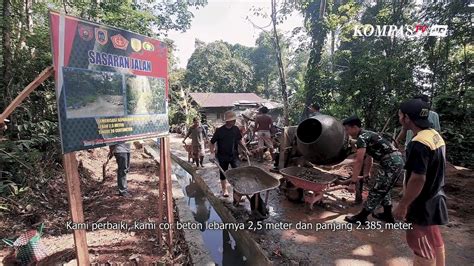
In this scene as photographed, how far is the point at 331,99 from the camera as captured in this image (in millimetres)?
11500

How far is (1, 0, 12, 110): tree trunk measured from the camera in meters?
5.24

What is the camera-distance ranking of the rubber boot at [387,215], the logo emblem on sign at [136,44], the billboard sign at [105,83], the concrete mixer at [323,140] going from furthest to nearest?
the concrete mixer at [323,140]
the rubber boot at [387,215]
the logo emblem on sign at [136,44]
the billboard sign at [105,83]

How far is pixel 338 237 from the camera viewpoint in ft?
13.5

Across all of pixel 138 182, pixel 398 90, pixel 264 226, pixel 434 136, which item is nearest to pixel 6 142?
pixel 138 182

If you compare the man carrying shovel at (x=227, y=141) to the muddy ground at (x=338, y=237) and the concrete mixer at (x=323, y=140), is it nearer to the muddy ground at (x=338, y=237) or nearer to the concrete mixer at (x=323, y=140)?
the muddy ground at (x=338, y=237)

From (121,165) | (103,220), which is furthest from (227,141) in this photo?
(103,220)

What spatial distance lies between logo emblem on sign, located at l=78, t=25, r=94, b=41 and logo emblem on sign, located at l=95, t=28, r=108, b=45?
0.05 metres

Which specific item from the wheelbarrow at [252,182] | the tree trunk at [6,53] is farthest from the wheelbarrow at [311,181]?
the tree trunk at [6,53]

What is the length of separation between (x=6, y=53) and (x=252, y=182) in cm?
535

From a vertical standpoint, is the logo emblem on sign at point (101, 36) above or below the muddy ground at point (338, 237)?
above

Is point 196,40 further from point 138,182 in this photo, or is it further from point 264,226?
point 264,226

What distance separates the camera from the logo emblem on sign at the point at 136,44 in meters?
2.79

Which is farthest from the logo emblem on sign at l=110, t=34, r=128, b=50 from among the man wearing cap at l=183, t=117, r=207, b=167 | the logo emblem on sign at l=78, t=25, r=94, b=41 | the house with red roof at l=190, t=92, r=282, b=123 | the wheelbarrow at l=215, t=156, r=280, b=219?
the house with red roof at l=190, t=92, r=282, b=123

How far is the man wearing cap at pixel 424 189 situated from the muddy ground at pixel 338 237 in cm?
99
